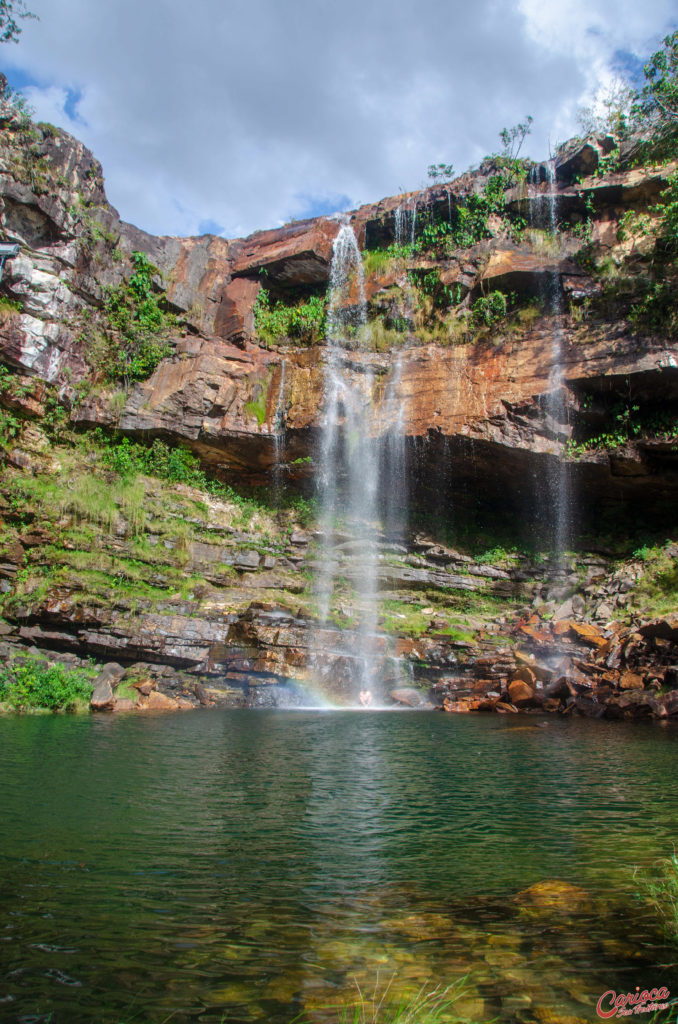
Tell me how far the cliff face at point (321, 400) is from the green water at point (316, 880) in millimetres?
7706

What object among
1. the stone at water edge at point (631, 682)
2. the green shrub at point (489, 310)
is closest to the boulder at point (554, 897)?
the stone at water edge at point (631, 682)

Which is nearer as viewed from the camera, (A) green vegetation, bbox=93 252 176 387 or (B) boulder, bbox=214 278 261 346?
(A) green vegetation, bbox=93 252 176 387

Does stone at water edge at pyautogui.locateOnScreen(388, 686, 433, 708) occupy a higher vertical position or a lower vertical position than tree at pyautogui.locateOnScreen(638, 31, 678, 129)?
lower

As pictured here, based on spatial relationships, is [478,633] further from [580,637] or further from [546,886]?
[546,886]

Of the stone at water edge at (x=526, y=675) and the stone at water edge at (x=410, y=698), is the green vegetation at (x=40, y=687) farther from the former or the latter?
the stone at water edge at (x=526, y=675)

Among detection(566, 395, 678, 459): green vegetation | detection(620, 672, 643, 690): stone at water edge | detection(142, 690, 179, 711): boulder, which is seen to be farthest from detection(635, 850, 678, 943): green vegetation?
detection(566, 395, 678, 459): green vegetation

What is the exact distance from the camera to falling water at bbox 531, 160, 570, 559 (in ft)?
53.9

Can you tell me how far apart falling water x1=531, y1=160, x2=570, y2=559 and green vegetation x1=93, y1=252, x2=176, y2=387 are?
41.9ft

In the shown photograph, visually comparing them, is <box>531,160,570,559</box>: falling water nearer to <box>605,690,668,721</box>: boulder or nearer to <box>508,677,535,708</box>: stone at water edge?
<box>508,677,535,708</box>: stone at water edge

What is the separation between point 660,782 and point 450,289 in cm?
Result: 1775

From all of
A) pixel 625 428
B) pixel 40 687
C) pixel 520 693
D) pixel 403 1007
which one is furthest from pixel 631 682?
pixel 40 687

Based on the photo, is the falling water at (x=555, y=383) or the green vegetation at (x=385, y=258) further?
the green vegetation at (x=385, y=258)

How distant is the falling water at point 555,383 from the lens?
647 inches

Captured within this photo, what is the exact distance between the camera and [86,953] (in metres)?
2.06
